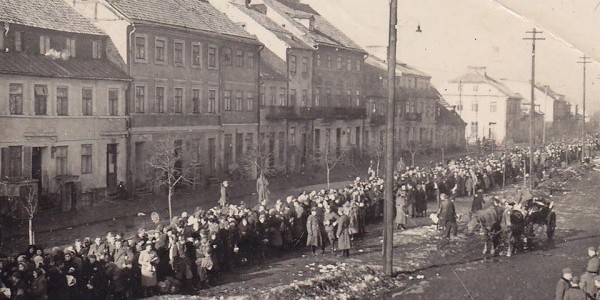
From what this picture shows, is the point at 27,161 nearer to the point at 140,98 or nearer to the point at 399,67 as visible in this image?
the point at 140,98

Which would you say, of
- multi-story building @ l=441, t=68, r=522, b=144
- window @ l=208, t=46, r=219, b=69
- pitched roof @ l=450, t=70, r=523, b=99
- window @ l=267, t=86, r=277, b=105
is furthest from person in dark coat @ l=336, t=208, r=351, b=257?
pitched roof @ l=450, t=70, r=523, b=99

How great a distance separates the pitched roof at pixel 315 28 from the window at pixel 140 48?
20.9 m

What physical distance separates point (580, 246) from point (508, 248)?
3393 millimetres

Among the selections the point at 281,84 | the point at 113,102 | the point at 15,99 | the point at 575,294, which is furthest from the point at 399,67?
the point at 575,294

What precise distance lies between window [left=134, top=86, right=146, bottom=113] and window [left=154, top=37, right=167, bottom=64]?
183cm

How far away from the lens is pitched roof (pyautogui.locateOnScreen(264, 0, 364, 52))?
182 feet

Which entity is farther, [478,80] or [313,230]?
[478,80]

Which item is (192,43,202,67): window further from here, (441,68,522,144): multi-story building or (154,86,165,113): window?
(441,68,522,144): multi-story building

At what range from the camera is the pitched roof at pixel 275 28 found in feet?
168

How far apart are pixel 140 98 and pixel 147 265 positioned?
2064cm

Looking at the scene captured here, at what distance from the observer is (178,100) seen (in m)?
38.5

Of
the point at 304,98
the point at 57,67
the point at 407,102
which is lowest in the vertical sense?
the point at 304,98

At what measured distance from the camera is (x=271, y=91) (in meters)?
48.8

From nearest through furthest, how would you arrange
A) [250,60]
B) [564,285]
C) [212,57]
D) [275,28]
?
[564,285], [212,57], [250,60], [275,28]
